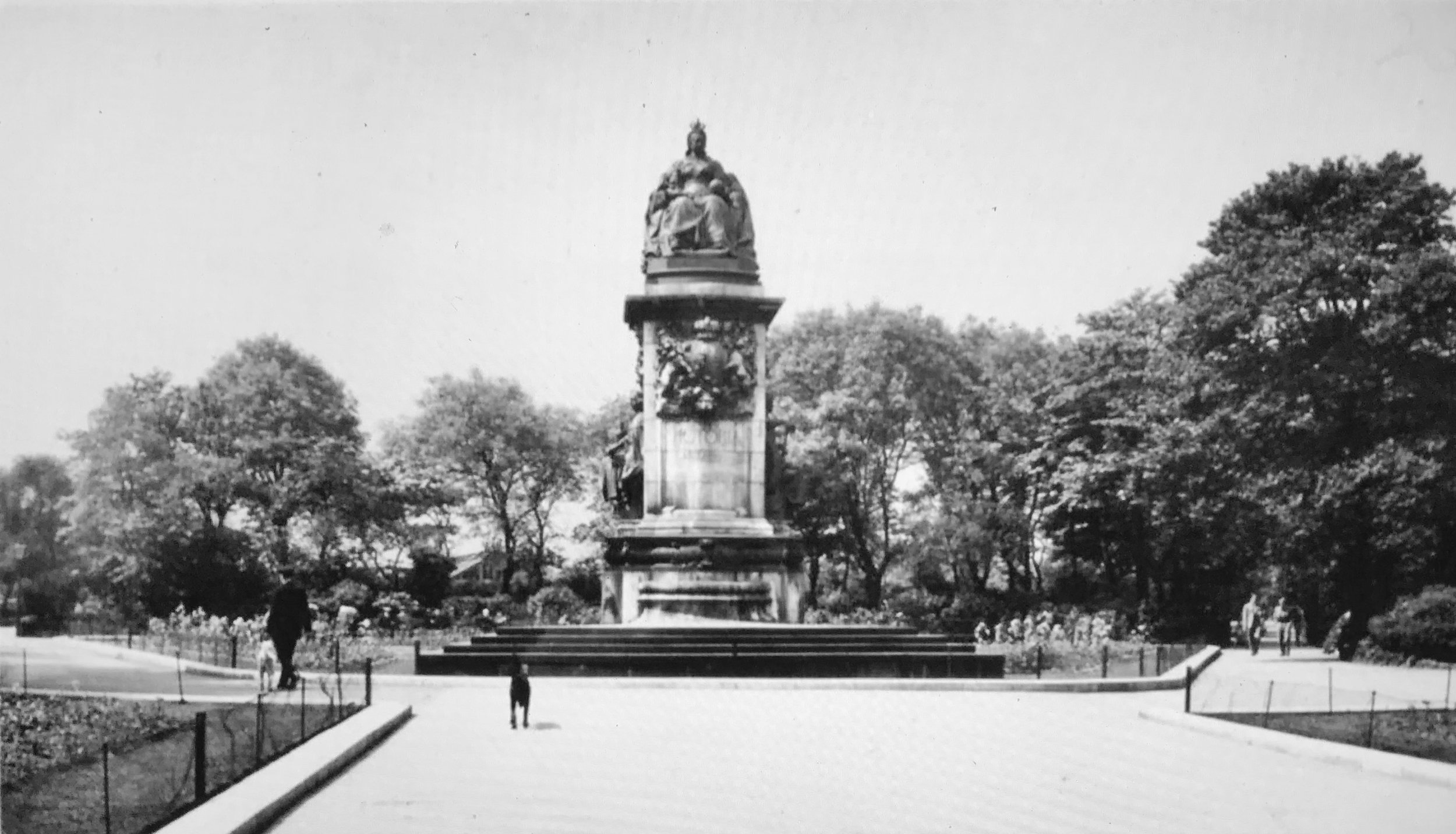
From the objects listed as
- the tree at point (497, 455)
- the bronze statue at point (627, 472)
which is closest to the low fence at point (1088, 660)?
the bronze statue at point (627, 472)

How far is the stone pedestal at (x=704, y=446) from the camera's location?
32.6 metres

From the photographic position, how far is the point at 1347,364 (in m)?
34.6

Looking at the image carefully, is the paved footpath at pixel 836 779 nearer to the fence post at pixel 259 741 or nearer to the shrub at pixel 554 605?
the fence post at pixel 259 741

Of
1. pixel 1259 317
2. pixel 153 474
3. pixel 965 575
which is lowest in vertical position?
pixel 965 575

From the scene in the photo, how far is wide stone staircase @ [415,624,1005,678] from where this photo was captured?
27.1 metres

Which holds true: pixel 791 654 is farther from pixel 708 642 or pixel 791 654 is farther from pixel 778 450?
pixel 778 450

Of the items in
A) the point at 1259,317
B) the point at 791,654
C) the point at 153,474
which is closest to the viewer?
the point at 791,654

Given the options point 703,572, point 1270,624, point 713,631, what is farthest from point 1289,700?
point 1270,624

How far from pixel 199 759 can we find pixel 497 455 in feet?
194

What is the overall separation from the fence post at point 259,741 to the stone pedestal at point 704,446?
1761 centimetres

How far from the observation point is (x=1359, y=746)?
57.2ft

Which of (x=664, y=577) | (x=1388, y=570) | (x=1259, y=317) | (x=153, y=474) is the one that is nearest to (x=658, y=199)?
(x=664, y=577)

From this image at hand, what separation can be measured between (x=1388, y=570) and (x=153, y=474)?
134 feet

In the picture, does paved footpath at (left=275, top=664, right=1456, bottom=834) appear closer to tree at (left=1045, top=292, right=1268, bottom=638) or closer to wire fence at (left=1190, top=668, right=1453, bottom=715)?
wire fence at (left=1190, top=668, right=1453, bottom=715)
